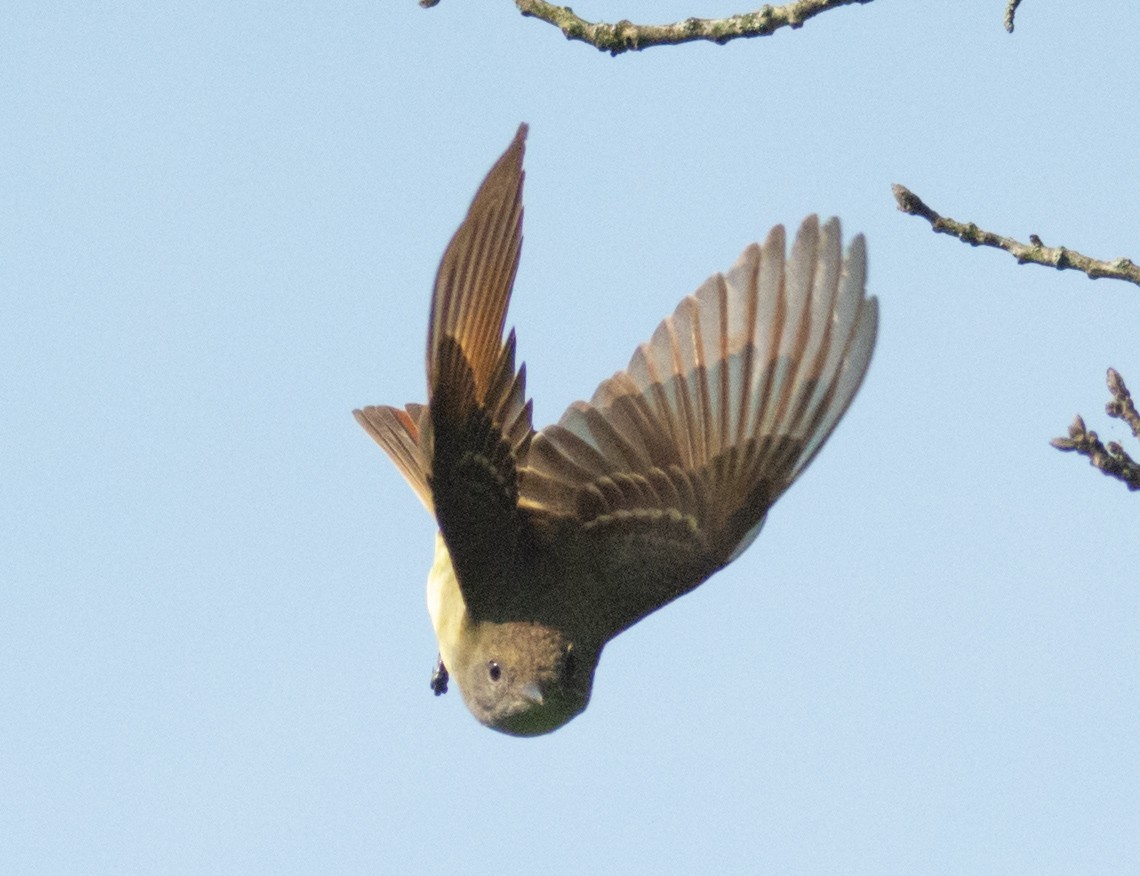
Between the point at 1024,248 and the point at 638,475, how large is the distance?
2286mm

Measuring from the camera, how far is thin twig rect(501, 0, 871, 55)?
4.21 meters

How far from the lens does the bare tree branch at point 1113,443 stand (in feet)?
12.5

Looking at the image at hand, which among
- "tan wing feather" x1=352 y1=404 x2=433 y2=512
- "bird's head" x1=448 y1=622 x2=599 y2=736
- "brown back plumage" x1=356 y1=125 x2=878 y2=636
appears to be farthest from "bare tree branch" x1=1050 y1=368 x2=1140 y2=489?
"tan wing feather" x1=352 y1=404 x2=433 y2=512

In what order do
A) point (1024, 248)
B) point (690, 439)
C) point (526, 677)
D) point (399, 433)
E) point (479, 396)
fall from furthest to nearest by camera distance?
point (399, 433)
point (690, 439)
point (526, 677)
point (479, 396)
point (1024, 248)

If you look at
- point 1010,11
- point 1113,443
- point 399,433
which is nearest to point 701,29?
point 1010,11

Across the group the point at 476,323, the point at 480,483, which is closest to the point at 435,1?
the point at 476,323

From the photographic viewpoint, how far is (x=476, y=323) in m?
5.16

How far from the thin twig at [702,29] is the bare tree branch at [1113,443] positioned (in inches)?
52.4

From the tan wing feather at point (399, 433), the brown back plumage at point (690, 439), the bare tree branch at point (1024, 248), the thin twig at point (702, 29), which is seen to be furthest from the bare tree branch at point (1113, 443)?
the tan wing feather at point (399, 433)

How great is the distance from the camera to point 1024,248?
4238mm

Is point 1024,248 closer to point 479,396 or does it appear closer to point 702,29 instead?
point 702,29

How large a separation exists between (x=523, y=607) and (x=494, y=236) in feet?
4.99

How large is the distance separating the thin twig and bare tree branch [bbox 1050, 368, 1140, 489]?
1330 mm

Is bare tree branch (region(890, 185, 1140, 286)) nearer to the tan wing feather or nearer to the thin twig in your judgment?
the thin twig
